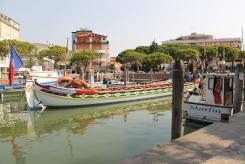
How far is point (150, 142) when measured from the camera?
1170 cm

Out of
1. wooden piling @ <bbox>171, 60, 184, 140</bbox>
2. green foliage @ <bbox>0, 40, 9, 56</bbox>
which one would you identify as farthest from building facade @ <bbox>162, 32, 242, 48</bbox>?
wooden piling @ <bbox>171, 60, 184, 140</bbox>

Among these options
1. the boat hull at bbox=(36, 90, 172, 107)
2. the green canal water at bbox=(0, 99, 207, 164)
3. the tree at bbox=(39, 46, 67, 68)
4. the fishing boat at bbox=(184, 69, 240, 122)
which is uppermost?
the tree at bbox=(39, 46, 67, 68)

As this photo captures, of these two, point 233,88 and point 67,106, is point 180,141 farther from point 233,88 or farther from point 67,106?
point 67,106

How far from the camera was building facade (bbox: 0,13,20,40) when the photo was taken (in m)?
62.6

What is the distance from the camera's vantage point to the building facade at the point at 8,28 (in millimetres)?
62625

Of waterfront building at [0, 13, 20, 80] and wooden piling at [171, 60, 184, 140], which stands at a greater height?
waterfront building at [0, 13, 20, 80]

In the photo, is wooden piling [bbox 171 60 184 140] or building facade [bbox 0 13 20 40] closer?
wooden piling [bbox 171 60 184 140]

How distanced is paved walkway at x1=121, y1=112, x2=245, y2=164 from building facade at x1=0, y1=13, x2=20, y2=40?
2221 inches

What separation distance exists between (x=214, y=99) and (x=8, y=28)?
2500 inches

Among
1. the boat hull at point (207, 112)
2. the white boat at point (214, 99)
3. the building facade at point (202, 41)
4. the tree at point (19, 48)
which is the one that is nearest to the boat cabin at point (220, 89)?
the white boat at point (214, 99)

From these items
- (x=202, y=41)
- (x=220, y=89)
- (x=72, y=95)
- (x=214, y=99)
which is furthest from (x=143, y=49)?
(x=220, y=89)

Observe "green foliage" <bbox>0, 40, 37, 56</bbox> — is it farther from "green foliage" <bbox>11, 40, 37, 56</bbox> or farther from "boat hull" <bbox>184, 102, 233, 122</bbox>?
"boat hull" <bbox>184, 102, 233, 122</bbox>

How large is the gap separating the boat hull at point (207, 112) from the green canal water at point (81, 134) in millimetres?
559

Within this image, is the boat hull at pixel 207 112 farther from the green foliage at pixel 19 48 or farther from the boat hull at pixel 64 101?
the green foliage at pixel 19 48
